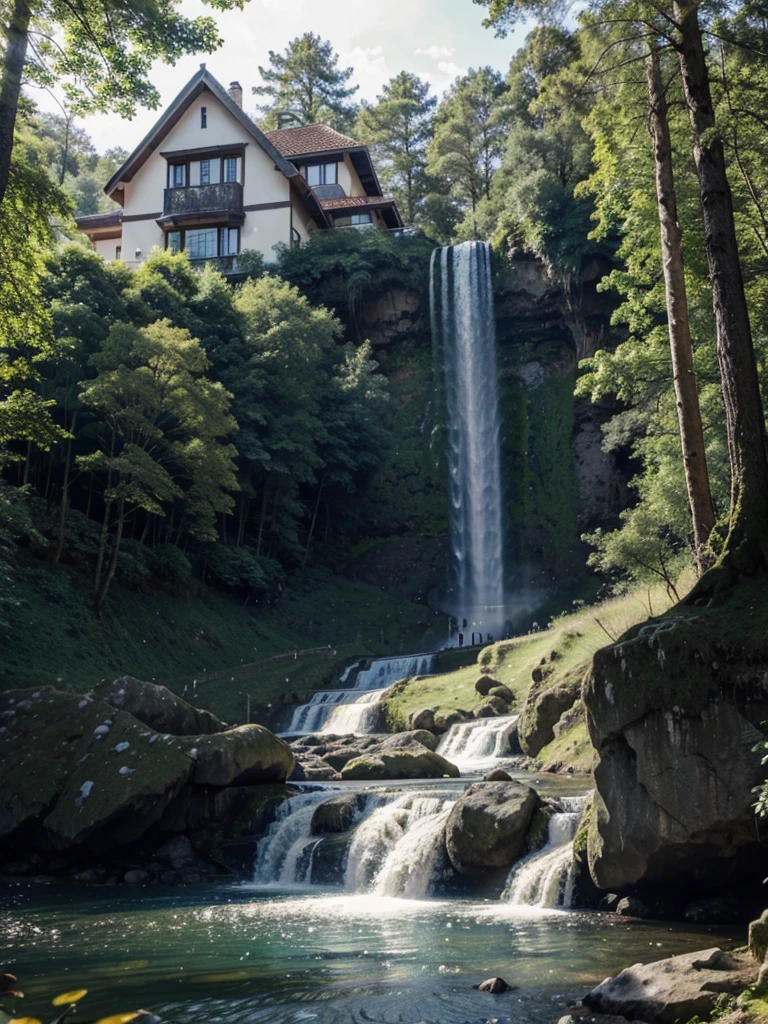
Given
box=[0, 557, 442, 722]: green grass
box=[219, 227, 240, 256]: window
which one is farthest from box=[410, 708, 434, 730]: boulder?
box=[219, 227, 240, 256]: window

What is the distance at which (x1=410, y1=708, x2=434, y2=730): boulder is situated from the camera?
83.3ft

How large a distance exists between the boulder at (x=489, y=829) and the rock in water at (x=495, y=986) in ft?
14.6

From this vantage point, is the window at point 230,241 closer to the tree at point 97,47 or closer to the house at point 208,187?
the house at point 208,187

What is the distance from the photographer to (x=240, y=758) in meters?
16.4

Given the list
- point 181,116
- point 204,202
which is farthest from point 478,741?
point 181,116

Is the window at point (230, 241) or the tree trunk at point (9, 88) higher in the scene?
the window at point (230, 241)

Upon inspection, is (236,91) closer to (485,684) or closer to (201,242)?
(201,242)

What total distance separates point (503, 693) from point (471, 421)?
967 inches

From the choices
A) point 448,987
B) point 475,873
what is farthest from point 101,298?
point 448,987

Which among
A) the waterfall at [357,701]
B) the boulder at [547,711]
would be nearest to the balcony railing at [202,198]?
the waterfall at [357,701]

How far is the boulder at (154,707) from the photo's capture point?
17.5 meters

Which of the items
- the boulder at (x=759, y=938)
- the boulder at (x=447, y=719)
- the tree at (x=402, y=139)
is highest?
the tree at (x=402, y=139)

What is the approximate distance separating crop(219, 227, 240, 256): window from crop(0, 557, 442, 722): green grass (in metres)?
18.8

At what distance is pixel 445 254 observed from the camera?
50.0 meters
